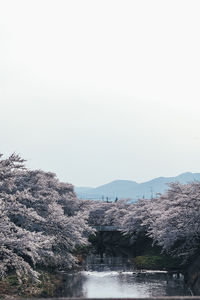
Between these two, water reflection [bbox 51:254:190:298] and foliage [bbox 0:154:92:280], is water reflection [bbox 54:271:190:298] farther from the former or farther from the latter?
foliage [bbox 0:154:92:280]

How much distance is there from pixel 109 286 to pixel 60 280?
477cm

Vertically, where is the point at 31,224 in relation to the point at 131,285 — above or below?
above

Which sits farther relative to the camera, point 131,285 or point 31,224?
point 131,285

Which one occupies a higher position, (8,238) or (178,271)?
(8,238)

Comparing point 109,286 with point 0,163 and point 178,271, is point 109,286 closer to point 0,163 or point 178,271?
point 178,271

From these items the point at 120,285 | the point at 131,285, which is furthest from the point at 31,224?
the point at 131,285

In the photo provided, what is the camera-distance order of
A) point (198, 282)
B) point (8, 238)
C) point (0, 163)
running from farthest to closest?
point (198, 282) → point (0, 163) → point (8, 238)

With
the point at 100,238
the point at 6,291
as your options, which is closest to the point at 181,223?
the point at 6,291

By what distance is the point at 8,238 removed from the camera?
22.7 meters

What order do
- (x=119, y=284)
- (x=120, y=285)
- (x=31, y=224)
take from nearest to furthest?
(x=31, y=224)
(x=120, y=285)
(x=119, y=284)

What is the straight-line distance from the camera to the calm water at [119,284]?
34.5m

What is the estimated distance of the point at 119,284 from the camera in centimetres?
3884

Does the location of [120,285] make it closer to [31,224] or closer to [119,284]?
[119,284]

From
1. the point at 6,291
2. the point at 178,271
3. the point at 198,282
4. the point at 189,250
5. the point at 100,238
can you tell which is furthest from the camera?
the point at 100,238
